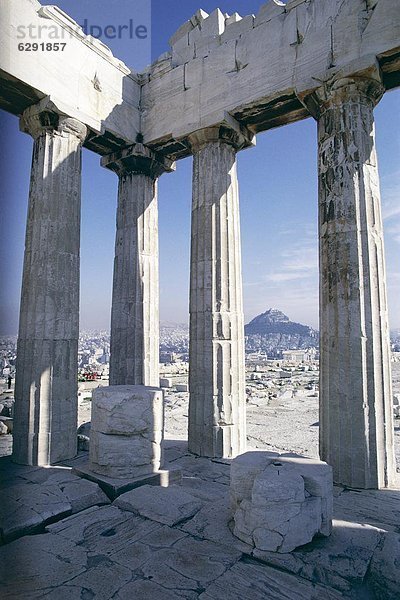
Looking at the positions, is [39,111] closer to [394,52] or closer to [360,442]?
[394,52]

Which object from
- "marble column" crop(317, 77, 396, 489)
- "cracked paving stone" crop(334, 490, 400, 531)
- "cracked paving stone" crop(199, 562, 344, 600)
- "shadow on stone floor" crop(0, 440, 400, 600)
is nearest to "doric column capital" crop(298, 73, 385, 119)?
"marble column" crop(317, 77, 396, 489)

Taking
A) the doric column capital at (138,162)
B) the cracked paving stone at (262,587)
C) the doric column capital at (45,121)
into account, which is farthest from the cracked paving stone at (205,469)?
the doric column capital at (45,121)

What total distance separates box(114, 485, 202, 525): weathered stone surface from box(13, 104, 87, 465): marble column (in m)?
3.54

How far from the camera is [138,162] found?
1203cm

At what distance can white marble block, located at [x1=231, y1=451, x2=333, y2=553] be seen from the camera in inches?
183

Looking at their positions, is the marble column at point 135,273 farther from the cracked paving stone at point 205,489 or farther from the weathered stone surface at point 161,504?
the weathered stone surface at point 161,504

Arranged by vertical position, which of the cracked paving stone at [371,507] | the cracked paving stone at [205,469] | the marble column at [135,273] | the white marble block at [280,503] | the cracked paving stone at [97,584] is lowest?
the cracked paving stone at [205,469]

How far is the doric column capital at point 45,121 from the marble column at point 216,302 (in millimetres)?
3133

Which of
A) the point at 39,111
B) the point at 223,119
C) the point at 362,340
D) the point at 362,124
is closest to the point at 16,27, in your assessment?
the point at 39,111

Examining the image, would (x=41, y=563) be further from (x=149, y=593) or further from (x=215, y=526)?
(x=215, y=526)

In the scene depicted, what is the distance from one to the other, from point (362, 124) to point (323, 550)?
25.5ft

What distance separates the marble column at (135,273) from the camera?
11.5 metres

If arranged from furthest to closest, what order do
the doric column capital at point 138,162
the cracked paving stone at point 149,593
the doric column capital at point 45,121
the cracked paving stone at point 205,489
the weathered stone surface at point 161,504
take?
the doric column capital at point 138,162 → the doric column capital at point 45,121 → the cracked paving stone at point 205,489 → the weathered stone surface at point 161,504 → the cracked paving stone at point 149,593

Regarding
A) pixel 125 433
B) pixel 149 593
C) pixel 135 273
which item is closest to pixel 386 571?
pixel 149 593
